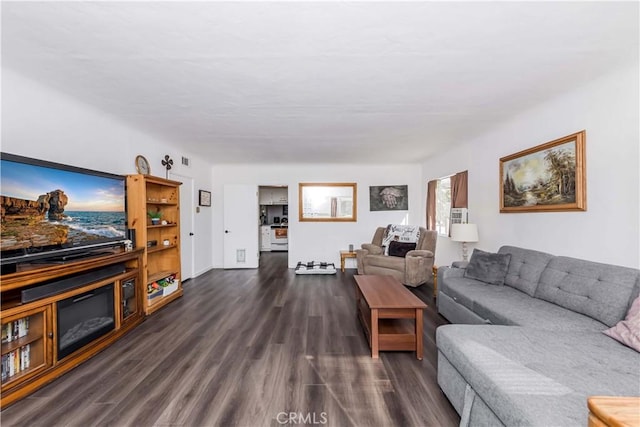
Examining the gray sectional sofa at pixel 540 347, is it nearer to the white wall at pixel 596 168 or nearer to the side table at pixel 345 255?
the white wall at pixel 596 168

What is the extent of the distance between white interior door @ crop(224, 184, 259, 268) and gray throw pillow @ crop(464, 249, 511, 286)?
4.29 m

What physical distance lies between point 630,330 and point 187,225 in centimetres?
551

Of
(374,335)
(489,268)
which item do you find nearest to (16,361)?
(374,335)

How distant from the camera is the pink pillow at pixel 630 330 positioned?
4.85ft

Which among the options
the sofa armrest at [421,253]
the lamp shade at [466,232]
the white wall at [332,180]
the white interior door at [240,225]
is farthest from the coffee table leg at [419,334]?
the white interior door at [240,225]

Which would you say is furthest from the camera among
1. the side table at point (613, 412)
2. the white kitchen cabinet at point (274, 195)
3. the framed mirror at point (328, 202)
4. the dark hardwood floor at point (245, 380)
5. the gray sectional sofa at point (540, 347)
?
the white kitchen cabinet at point (274, 195)

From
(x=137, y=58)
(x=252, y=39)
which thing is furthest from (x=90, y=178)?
(x=252, y=39)

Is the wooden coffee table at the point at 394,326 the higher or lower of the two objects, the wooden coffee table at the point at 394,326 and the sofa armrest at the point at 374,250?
the lower

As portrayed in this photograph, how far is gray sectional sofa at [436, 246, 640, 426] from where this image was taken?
1.12m

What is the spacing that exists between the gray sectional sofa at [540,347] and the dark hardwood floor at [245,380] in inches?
16.6

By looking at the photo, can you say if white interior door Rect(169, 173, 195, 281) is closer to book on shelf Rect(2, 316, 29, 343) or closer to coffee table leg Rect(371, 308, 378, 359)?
book on shelf Rect(2, 316, 29, 343)

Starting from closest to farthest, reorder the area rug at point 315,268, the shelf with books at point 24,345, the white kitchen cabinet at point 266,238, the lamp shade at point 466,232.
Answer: the shelf with books at point 24,345 < the lamp shade at point 466,232 < the area rug at point 315,268 < the white kitchen cabinet at point 266,238

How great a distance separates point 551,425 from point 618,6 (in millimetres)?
2166

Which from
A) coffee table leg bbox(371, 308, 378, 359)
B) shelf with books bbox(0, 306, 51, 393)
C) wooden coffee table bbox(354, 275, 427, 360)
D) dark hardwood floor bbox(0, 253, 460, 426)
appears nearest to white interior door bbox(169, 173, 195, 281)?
dark hardwood floor bbox(0, 253, 460, 426)
